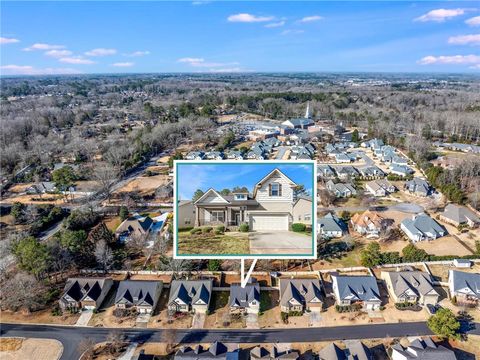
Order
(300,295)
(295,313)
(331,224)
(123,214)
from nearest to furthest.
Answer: (295,313) < (300,295) < (331,224) < (123,214)

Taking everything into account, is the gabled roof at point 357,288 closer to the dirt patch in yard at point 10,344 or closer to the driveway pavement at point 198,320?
the driveway pavement at point 198,320

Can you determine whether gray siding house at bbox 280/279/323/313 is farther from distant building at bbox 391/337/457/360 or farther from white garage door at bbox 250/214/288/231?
white garage door at bbox 250/214/288/231

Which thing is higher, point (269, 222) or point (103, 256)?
point (269, 222)

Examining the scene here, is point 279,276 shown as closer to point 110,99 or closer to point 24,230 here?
point 24,230

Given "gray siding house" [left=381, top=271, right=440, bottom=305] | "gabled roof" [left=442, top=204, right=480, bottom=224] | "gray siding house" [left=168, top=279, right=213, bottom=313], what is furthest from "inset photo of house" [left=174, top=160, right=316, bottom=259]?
"gabled roof" [left=442, top=204, right=480, bottom=224]

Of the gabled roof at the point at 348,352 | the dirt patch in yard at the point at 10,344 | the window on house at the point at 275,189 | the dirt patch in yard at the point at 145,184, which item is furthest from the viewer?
the dirt patch in yard at the point at 145,184

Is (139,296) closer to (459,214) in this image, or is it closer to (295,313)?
(295,313)

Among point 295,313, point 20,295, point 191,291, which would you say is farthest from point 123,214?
point 295,313

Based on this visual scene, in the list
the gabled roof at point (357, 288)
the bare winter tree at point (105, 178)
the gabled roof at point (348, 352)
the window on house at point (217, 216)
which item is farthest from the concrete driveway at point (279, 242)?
the bare winter tree at point (105, 178)
